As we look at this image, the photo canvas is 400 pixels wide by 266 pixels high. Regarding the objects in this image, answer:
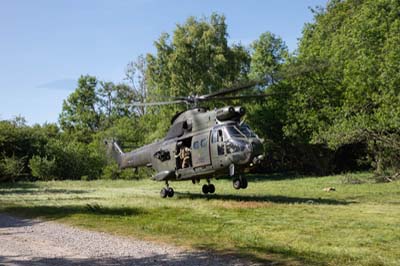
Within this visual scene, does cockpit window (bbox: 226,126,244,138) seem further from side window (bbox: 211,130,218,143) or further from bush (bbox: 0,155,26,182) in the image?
bush (bbox: 0,155,26,182)

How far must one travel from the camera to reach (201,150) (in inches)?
625

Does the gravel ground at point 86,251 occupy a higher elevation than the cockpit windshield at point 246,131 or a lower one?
lower

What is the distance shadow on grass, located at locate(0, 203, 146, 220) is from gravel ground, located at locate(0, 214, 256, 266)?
2451 mm

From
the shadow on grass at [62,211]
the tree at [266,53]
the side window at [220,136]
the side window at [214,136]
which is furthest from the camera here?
the tree at [266,53]

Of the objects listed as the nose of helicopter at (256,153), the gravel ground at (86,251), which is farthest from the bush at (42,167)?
the gravel ground at (86,251)

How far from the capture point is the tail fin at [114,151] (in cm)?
2254

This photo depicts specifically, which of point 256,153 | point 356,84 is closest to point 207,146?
point 256,153

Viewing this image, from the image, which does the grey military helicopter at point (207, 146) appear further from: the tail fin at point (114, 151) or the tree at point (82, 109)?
the tree at point (82, 109)

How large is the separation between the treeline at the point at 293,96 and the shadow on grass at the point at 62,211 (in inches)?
509

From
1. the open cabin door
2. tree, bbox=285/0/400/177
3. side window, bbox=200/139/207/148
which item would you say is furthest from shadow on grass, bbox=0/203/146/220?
tree, bbox=285/0/400/177

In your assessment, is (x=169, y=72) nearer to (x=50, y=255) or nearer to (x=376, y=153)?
(x=376, y=153)

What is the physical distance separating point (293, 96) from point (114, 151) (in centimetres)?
1667

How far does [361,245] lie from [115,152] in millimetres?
16855

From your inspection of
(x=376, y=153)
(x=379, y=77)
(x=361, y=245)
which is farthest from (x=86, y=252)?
(x=376, y=153)
